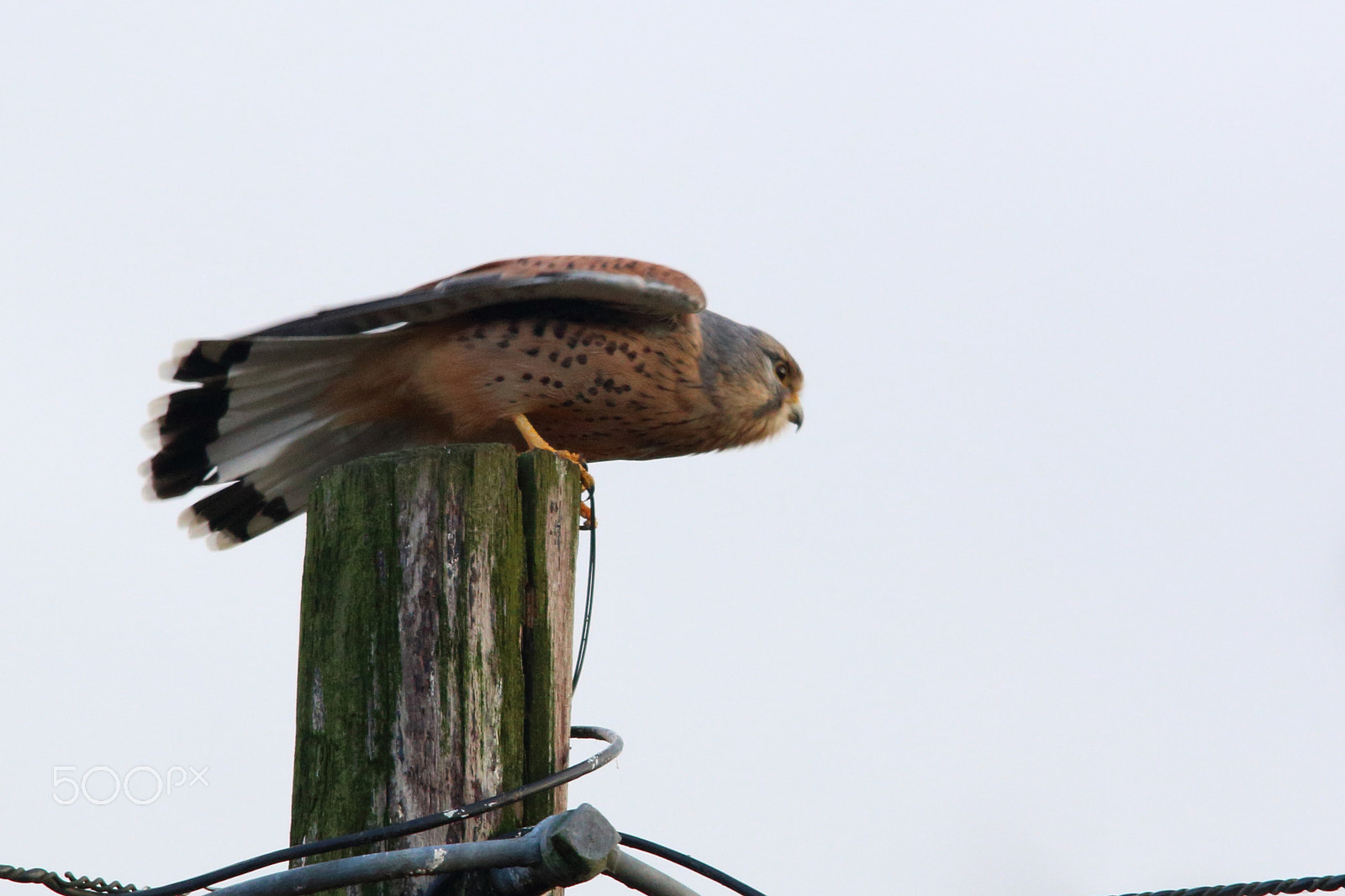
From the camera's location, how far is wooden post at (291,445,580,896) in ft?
7.35

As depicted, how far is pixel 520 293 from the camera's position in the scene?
3.93 meters

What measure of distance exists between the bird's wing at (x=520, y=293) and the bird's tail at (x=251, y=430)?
0.15 meters

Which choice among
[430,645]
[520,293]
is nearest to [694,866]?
[430,645]

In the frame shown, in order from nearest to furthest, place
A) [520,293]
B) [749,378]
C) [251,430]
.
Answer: [520,293], [251,430], [749,378]

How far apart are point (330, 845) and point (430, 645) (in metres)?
0.36

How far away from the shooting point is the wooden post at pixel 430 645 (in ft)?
7.35

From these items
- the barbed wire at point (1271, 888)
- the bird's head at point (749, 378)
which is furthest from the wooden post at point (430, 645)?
the bird's head at point (749, 378)

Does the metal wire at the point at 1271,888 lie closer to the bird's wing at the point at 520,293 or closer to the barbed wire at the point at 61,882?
the barbed wire at the point at 61,882

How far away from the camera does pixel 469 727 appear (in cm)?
225

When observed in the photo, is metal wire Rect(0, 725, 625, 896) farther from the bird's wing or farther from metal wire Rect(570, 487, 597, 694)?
the bird's wing

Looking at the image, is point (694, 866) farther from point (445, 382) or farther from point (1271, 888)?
point (445, 382)

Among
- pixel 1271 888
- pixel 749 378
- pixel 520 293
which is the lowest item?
pixel 1271 888

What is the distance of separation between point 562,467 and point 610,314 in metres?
1.74

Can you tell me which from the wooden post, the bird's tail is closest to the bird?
the bird's tail
